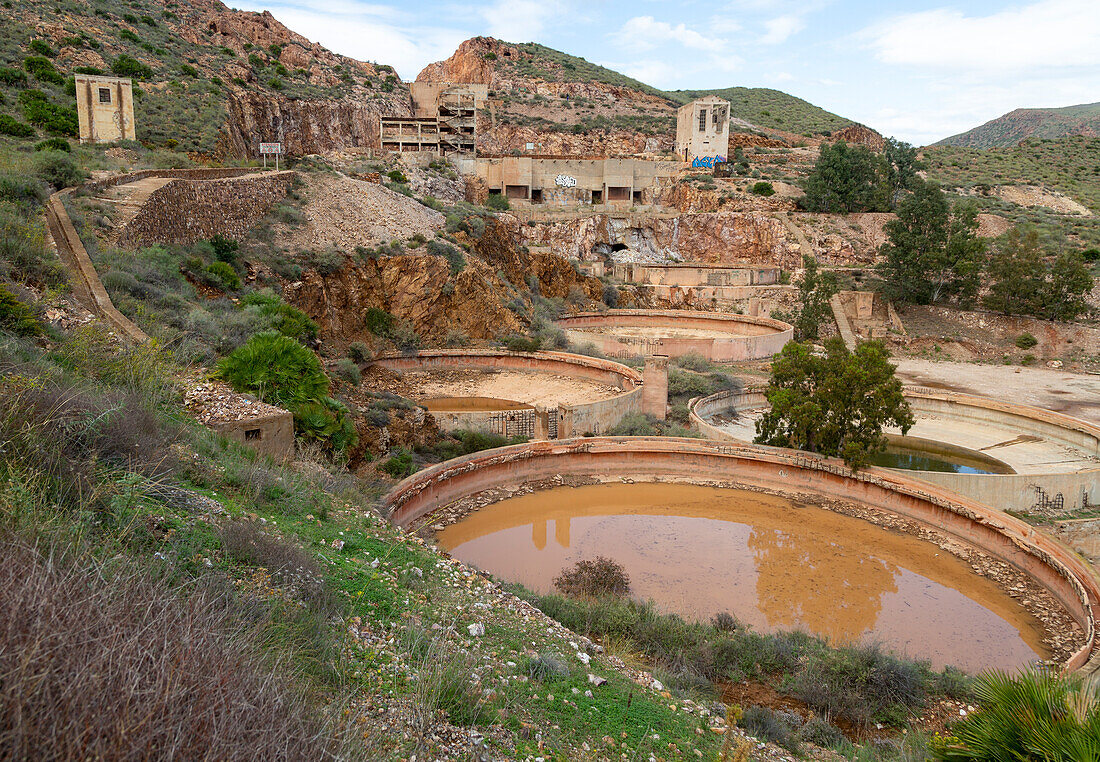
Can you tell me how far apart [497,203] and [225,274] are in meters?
28.4

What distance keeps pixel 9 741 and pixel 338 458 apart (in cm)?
1014

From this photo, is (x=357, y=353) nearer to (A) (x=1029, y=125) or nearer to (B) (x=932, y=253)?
(B) (x=932, y=253)

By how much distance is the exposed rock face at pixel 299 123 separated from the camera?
39219 mm

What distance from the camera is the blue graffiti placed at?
2058 inches

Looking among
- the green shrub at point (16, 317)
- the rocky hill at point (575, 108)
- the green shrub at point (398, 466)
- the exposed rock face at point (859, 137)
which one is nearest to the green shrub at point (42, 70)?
the green shrub at point (398, 466)

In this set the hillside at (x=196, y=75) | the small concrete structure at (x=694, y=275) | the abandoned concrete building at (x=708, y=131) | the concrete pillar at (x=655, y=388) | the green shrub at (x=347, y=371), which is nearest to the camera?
the green shrub at (x=347, y=371)

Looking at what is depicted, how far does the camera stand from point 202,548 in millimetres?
4723

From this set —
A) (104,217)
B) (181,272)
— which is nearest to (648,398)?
(181,272)

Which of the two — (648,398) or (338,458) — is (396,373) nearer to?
(648,398)

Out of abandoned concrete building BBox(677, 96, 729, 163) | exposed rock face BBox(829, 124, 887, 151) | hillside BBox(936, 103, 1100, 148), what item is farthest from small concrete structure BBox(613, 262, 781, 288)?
hillside BBox(936, 103, 1100, 148)

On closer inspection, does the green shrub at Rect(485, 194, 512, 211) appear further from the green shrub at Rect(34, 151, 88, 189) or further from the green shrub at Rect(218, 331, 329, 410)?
the green shrub at Rect(218, 331, 329, 410)

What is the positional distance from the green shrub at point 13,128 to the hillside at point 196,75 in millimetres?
1003

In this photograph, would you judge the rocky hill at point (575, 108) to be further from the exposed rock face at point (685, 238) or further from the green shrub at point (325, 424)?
the green shrub at point (325, 424)

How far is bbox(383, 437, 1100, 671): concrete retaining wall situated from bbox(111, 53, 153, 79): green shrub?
1208 inches
